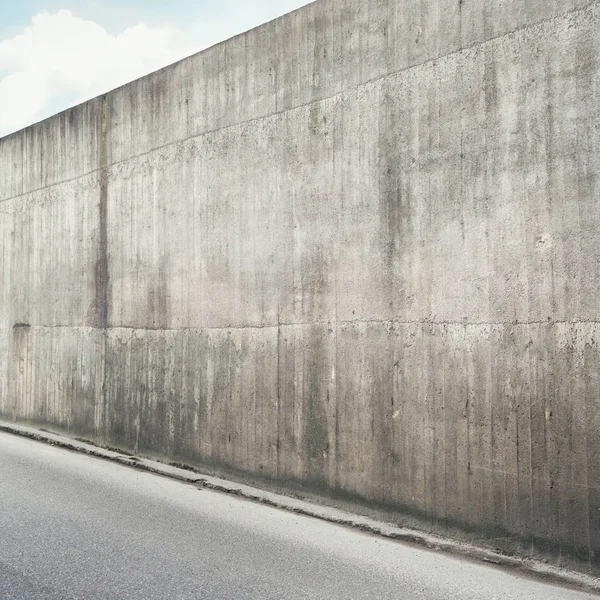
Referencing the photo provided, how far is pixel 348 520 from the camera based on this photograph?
6.20 metres

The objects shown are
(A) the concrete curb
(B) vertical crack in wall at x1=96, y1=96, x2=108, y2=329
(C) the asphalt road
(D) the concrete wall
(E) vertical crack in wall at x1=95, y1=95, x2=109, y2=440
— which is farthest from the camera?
(B) vertical crack in wall at x1=96, y1=96, x2=108, y2=329

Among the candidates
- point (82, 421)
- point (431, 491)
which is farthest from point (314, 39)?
point (82, 421)

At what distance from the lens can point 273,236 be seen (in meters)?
7.21

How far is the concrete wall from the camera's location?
16.9 ft

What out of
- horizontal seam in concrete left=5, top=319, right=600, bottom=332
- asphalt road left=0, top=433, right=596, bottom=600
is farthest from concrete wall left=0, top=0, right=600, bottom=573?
asphalt road left=0, top=433, right=596, bottom=600

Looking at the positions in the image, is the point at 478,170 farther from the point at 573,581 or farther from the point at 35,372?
the point at 35,372

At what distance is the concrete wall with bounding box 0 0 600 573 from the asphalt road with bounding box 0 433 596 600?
1.60 ft

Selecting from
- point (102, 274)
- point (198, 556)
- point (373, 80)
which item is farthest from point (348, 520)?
point (102, 274)

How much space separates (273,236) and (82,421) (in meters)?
4.03

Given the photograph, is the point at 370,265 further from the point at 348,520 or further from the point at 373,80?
the point at 348,520

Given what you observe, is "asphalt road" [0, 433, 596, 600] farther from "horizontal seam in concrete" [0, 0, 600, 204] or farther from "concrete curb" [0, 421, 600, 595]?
"horizontal seam in concrete" [0, 0, 600, 204]

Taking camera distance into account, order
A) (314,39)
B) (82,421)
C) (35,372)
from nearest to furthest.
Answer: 1. (314,39)
2. (82,421)
3. (35,372)

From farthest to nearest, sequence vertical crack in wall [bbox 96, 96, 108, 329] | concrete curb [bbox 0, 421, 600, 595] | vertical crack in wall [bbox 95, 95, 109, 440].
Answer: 1. vertical crack in wall [bbox 96, 96, 108, 329]
2. vertical crack in wall [bbox 95, 95, 109, 440]
3. concrete curb [bbox 0, 421, 600, 595]

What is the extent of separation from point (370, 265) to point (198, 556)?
8.78 feet
